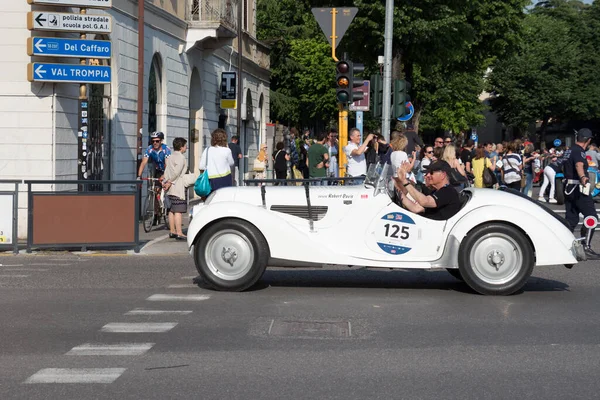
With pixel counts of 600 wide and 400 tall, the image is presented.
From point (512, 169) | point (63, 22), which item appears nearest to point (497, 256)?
point (63, 22)

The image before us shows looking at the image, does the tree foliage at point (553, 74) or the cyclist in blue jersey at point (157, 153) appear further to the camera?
the tree foliage at point (553, 74)

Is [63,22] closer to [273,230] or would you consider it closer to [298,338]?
[273,230]

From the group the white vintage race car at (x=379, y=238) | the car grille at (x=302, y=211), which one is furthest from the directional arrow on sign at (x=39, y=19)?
the car grille at (x=302, y=211)

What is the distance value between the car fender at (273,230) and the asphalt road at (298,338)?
0.42 m

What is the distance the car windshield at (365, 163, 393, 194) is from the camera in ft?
35.4

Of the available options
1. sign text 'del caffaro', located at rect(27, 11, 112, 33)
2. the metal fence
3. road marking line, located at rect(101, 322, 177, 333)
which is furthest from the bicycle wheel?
the metal fence

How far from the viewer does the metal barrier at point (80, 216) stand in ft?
49.0

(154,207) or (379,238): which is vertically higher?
(379,238)

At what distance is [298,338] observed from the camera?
27.0 feet

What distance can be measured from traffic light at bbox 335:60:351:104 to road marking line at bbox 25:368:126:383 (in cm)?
1362

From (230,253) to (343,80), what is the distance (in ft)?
32.8

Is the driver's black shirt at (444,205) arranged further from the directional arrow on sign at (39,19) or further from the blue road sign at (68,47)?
the directional arrow on sign at (39,19)

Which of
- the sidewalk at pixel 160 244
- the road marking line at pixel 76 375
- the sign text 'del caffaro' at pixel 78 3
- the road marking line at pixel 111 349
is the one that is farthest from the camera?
the sign text 'del caffaro' at pixel 78 3

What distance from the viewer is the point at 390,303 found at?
10.2m
